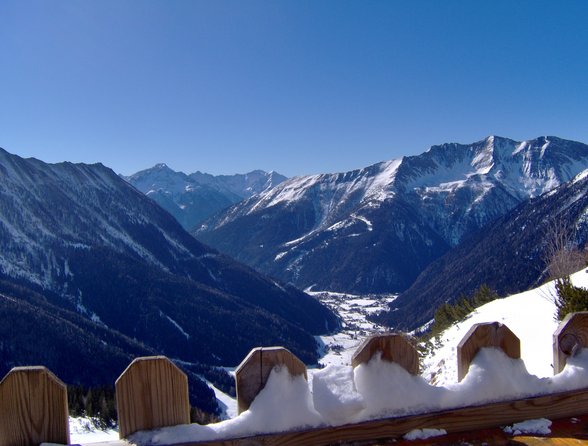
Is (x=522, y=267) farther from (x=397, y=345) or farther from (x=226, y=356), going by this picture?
(x=397, y=345)

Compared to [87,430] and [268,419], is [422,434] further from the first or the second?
[87,430]

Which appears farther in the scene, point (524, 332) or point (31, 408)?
point (524, 332)

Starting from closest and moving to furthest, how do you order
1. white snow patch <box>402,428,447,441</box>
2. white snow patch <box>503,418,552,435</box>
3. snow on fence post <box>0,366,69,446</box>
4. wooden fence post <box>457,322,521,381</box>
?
snow on fence post <box>0,366,69,446</box>
white snow patch <box>402,428,447,441</box>
white snow patch <box>503,418,552,435</box>
wooden fence post <box>457,322,521,381</box>

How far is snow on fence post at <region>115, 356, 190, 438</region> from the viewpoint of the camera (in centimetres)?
302

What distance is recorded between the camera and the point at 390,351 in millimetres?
3467

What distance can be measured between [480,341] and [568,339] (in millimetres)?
851

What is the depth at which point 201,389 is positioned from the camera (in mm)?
123250

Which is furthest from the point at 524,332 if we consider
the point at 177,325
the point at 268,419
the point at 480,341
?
the point at 177,325

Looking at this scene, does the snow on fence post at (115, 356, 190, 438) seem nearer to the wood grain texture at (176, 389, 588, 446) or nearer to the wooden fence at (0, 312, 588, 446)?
the wooden fence at (0, 312, 588, 446)

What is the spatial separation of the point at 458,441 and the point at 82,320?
6695 inches

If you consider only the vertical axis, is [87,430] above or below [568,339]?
below

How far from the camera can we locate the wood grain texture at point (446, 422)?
320 centimetres

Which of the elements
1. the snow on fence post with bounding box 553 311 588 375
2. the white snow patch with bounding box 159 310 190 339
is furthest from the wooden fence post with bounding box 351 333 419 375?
the white snow patch with bounding box 159 310 190 339

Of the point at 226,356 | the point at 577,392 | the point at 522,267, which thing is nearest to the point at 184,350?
the point at 226,356
